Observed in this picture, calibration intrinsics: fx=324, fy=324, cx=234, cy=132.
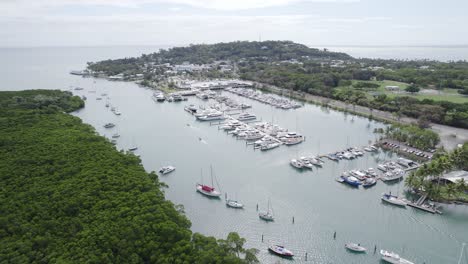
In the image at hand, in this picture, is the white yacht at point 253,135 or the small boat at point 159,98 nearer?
the white yacht at point 253,135

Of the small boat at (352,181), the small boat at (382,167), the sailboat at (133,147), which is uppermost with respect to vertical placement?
the small boat at (382,167)

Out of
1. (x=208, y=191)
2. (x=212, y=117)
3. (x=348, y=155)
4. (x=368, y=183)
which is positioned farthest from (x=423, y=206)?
(x=212, y=117)

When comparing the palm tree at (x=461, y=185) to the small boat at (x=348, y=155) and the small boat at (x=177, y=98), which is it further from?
the small boat at (x=177, y=98)

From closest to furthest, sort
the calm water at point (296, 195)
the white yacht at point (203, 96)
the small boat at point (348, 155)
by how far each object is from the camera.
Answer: the calm water at point (296, 195), the small boat at point (348, 155), the white yacht at point (203, 96)

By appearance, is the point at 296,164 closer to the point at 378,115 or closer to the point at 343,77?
the point at 378,115

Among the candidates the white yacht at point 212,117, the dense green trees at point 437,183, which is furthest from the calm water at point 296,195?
the white yacht at point 212,117

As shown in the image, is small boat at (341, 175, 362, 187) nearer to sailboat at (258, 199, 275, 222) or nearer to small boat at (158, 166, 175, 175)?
sailboat at (258, 199, 275, 222)
